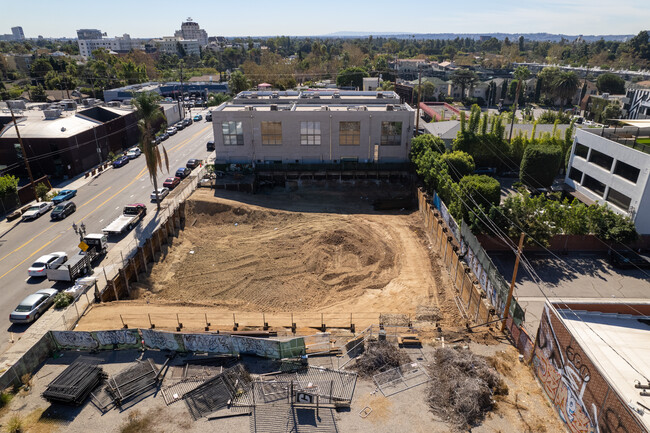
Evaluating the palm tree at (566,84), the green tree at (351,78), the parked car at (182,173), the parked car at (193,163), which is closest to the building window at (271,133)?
the parked car at (182,173)

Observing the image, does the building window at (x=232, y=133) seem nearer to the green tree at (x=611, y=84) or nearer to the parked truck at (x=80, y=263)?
the parked truck at (x=80, y=263)

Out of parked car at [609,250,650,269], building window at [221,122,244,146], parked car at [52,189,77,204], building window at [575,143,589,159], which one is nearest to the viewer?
parked car at [609,250,650,269]

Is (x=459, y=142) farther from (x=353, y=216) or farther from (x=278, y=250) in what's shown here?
(x=278, y=250)

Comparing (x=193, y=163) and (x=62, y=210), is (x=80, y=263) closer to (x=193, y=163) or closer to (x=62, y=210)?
(x=62, y=210)

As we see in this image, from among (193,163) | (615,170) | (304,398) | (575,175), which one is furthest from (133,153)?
(615,170)

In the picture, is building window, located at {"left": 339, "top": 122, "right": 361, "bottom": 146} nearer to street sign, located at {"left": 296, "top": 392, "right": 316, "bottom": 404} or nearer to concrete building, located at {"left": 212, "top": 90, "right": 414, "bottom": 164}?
concrete building, located at {"left": 212, "top": 90, "right": 414, "bottom": 164}

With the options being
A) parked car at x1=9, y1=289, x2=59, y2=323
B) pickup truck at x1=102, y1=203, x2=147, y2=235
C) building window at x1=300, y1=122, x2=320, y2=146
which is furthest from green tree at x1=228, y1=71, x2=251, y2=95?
parked car at x1=9, y1=289, x2=59, y2=323
